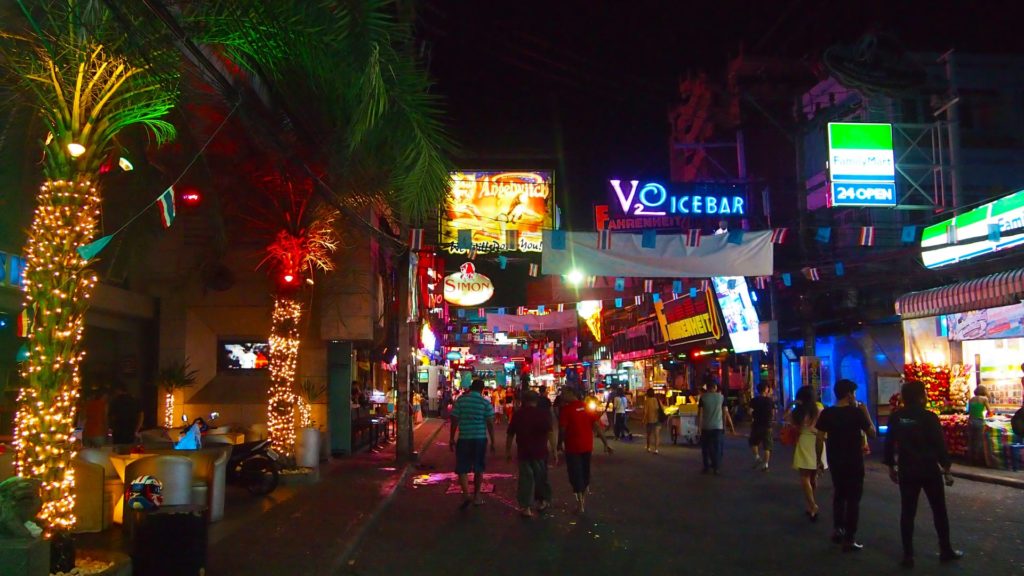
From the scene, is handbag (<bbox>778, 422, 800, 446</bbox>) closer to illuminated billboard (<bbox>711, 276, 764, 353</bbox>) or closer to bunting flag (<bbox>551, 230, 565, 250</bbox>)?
bunting flag (<bbox>551, 230, 565, 250</bbox>)

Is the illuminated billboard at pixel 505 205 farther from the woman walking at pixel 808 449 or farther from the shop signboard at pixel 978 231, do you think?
the woman walking at pixel 808 449

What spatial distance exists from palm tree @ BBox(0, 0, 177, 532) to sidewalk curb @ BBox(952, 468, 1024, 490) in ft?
49.4

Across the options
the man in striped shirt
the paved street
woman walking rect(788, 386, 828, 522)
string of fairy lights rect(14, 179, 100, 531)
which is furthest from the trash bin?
woman walking rect(788, 386, 828, 522)

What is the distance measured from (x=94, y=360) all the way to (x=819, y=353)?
23.5m

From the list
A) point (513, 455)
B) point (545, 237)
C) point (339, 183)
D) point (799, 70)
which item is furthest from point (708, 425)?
point (799, 70)

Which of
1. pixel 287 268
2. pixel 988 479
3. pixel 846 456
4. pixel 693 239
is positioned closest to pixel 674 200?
pixel 693 239

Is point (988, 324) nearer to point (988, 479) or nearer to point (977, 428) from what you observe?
point (977, 428)

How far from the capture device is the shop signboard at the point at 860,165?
21500mm

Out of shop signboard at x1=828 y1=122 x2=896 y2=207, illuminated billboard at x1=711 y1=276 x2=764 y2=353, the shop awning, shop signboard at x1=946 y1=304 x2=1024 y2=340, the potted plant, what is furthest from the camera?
illuminated billboard at x1=711 y1=276 x2=764 y2=353

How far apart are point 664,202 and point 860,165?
793cm

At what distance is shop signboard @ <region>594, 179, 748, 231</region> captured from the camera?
92.9ft

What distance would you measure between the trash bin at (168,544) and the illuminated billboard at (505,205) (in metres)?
29.8

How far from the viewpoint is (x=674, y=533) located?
10.3 metres

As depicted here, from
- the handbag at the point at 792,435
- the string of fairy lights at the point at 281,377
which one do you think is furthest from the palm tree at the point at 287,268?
the handbag at the point at 792,435
